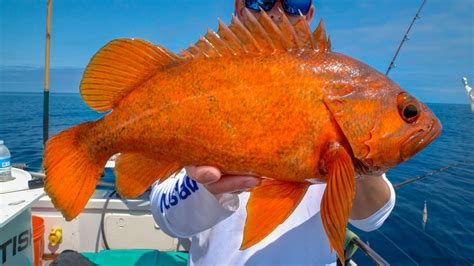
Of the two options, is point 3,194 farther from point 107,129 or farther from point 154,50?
point 154,50

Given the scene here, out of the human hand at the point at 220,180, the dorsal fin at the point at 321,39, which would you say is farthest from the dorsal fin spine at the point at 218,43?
the human hand at the point at 220,180

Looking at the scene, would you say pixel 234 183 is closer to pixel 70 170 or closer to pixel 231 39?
pixel 231 39

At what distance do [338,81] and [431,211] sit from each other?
34.0ft

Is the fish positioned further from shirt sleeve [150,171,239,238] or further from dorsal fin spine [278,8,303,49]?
shirt sleeve [150,171,239,238]

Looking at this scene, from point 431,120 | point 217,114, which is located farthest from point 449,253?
point 217,114

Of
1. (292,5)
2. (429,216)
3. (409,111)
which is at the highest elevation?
(292,5)

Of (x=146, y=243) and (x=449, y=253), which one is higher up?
(x=146, y=243)

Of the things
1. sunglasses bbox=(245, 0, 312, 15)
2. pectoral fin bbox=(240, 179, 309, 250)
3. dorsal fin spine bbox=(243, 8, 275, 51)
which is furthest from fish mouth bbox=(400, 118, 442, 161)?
sunglasses bbox=(245, 0, 312, 15)

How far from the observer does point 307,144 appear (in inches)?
51.9

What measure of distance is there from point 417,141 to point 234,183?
78 centimetres

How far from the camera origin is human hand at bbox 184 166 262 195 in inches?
56.1

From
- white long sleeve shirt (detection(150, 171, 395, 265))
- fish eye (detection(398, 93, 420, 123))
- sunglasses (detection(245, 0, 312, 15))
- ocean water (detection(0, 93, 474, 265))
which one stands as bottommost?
ocean water (detection(0, 93, 474, 265))

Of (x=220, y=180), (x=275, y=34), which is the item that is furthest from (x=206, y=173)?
(x=275, y=34)

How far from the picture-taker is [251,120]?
134cm
